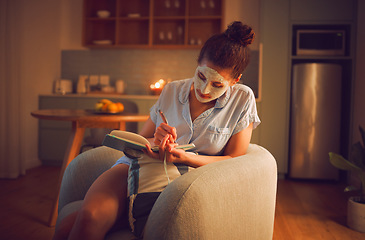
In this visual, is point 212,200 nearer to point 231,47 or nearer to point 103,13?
point 231,47

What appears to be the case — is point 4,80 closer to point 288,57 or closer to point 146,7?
point 146,7

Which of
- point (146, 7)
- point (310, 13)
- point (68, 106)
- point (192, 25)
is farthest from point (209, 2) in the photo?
point (68, 106)

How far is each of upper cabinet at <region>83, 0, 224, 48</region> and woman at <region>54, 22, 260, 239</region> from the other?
2929 millimetres

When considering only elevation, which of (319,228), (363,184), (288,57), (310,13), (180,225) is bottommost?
(319,228)

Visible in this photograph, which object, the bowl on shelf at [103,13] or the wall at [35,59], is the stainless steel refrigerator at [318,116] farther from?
the wall at [35,59]

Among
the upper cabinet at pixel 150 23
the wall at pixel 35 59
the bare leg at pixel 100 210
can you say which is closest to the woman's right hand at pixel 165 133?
the bare leg at pixel 100 210

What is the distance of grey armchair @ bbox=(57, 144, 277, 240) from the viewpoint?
2.98 ft

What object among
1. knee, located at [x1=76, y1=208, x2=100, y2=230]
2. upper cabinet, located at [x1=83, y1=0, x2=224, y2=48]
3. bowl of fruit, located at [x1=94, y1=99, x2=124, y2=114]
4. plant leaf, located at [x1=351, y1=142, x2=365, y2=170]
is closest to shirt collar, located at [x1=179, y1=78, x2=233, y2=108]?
knee, located at [x1=76, y1=208, x2=100, y2=230]

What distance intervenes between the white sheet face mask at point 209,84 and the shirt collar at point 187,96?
2 cm

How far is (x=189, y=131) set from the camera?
1.39m

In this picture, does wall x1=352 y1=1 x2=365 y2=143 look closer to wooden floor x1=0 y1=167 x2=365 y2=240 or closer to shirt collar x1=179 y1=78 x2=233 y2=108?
wooden floor x1=0 y1=167 x2=365 y2=240

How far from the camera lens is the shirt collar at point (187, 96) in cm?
141

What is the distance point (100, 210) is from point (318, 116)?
3159mm

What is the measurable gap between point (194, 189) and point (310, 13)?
3390 millimetres
